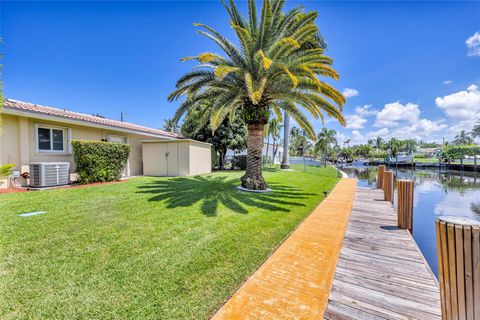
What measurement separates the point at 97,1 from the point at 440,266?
12844 millimetres

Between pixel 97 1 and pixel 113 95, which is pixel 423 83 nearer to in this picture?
pixel 97 1

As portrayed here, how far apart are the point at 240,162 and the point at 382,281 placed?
60.9ft

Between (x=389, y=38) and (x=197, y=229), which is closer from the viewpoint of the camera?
(x=197, y=229)

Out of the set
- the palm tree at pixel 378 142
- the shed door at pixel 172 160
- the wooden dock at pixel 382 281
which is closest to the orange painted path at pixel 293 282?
the wooden dock at pixel 382 281

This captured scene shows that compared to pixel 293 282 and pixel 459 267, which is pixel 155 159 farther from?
pixel 459 267

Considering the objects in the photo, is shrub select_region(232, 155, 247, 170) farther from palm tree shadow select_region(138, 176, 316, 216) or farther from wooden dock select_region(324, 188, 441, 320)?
wooden dock select_region(324, 188, 441, 320)

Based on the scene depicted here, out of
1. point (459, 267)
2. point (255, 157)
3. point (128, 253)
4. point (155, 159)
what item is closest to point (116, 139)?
point (155, 159)

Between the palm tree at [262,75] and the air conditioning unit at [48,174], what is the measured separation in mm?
5957

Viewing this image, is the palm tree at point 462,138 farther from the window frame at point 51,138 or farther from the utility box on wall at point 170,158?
the window frame at point 51,138

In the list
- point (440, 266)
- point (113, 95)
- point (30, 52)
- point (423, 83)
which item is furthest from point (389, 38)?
point (113, 95)

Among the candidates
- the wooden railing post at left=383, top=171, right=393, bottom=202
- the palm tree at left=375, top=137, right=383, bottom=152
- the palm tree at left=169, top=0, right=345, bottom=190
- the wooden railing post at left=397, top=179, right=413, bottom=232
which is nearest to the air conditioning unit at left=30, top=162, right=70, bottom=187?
the palm tree at left=169, top=0, right=345, bottom=190

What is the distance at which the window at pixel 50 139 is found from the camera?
32.3 feet

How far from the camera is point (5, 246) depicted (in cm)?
377

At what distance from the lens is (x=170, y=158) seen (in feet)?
46.9
